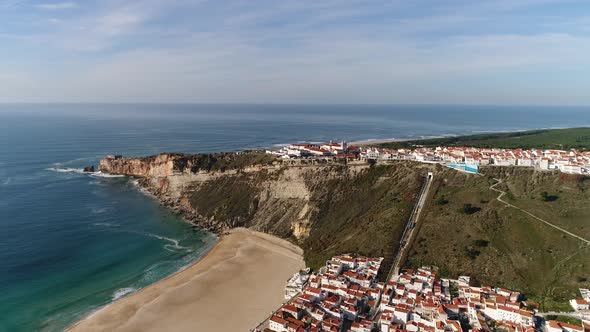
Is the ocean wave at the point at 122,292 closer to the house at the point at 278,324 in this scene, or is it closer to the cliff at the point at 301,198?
the house at the point at 278,324

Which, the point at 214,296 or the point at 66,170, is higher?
the point at 66,170

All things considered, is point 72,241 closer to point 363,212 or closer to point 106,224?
point 106,224

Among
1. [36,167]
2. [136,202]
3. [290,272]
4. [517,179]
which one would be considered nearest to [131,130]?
[36,167]

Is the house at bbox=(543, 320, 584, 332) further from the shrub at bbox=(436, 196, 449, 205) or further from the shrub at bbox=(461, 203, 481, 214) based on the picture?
the shrub at bbox=(436, 196, 449, 205)

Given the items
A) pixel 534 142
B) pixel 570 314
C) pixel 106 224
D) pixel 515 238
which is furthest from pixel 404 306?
pixel 534 142

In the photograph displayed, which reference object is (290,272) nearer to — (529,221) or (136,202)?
(529,221)

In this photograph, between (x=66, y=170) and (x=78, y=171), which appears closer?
(x=66, y=170)

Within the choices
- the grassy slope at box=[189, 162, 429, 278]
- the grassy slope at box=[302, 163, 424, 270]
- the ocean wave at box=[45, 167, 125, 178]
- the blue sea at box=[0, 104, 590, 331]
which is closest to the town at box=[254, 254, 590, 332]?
the grassy slope at box=[302, 163, 424, 270]
